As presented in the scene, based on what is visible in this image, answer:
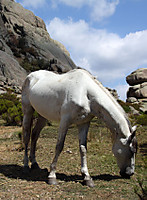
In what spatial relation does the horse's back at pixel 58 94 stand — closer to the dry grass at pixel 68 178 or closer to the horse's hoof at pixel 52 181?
the horse's hoof at pixel 52 181

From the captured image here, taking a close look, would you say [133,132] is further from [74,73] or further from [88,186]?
[74,73]

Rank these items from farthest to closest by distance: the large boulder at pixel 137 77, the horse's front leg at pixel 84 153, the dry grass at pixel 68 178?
the large boulder at pixel 137 77, the horse's front leg at pixel 84 153, the dry grass at pixel 68 178

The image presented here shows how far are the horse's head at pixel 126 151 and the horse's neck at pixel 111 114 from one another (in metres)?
0.10

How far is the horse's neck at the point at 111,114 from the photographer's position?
3.64 m

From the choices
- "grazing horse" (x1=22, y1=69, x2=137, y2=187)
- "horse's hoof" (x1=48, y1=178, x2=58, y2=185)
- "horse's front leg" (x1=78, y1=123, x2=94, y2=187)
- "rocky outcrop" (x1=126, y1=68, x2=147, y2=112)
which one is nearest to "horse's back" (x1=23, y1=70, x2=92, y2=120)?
"grazing horse" (x1=22, y1=69, x2=137, y2=187)

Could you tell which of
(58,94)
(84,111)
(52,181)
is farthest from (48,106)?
(52,181)

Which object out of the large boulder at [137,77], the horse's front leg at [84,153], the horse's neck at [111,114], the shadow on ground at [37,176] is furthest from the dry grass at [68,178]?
the large boulder at [137,77]

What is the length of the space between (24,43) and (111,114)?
4571 cm

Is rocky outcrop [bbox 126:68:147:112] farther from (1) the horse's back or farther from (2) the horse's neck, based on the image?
(2) the horse's neck

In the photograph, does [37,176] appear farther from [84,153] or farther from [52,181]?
[84,153]

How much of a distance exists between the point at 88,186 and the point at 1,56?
1350 inches

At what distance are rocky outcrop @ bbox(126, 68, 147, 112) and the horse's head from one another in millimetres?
29229

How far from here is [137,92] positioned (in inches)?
1305

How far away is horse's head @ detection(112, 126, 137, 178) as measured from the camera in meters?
3.60
